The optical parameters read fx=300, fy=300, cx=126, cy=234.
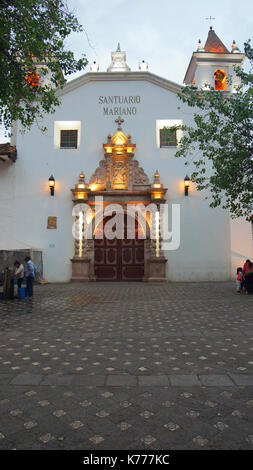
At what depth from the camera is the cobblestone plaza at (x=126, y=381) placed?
2465mm

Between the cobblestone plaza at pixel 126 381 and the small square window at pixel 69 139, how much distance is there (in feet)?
40.1

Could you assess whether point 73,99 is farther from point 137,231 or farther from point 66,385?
point 66,385

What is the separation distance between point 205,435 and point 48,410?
1467mm

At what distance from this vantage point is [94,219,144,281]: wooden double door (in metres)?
16.8

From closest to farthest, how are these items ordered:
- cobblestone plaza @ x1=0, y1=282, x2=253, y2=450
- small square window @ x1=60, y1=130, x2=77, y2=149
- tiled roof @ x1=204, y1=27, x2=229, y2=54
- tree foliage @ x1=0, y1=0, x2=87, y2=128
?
cobblestone plaza @ x1=0, y1=282, x2=253, y2=450 → tree foliage @ x1=0, y1=0, x2=87, y2=128 → small square window @ x1=60, y1=130, x2=77, y2=149 → tiled roof @ x1=204, y1=27, x2=229, y2=54

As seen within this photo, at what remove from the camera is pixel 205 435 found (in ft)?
8.06

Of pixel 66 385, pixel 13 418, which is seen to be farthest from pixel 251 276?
pixel 13 418

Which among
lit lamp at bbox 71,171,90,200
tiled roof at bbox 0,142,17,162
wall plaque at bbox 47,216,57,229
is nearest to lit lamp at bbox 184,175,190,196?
lit lamp at bbox 71,171,90,200

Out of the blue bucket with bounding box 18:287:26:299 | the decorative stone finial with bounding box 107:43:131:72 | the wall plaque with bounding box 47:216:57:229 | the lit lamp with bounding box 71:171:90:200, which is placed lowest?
the blue bucket with bounding box 18:287:26:299

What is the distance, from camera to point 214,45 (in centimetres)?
2095

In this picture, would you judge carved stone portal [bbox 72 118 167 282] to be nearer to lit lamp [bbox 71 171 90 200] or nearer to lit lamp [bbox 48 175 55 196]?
lit lamp [bbox 71 171 90 200]

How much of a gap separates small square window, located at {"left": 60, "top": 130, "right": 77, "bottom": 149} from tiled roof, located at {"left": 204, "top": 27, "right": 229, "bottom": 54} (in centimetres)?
1145

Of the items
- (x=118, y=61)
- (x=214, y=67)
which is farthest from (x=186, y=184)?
(x=118, y=61)

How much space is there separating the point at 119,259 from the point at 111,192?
148 inches
